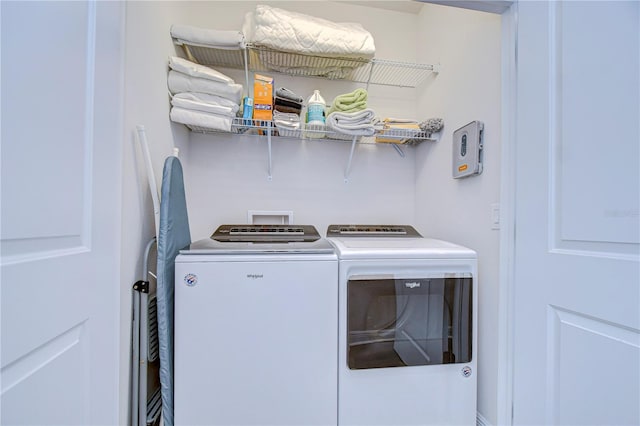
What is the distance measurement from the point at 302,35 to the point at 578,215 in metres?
1.60

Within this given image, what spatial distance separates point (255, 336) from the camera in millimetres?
1125


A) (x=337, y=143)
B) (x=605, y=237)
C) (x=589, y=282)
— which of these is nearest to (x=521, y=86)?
(x=605, y=237)

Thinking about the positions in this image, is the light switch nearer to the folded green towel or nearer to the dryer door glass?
the dryer door glass

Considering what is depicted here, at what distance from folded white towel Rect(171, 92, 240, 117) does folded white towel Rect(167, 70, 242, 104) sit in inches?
0.9

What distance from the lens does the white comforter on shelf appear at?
1493 mm

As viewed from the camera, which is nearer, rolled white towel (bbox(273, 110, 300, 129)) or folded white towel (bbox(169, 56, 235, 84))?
folded white towel (bbox(169, 56, 235, 84))

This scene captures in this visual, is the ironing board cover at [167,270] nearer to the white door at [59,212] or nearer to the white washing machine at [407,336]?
the white door at [59,212]

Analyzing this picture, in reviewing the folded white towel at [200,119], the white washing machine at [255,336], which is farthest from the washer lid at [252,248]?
the folded white towel at [200,119]

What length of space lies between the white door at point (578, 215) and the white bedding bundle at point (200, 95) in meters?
1.46

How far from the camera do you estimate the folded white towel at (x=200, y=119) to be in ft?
4.80

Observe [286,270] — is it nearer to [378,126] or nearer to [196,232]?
[196,232]

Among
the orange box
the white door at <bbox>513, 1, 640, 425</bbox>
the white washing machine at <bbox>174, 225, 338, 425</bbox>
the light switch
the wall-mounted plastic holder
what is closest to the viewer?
the white door at <bbox>513, 1, 640, 425</bbox>

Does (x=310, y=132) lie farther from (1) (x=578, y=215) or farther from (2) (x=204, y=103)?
(1) (x=578, y=215)

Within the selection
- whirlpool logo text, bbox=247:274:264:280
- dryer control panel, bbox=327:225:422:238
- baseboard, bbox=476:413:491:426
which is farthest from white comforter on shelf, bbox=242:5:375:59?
baseboard, bbox=476:413:491:426
